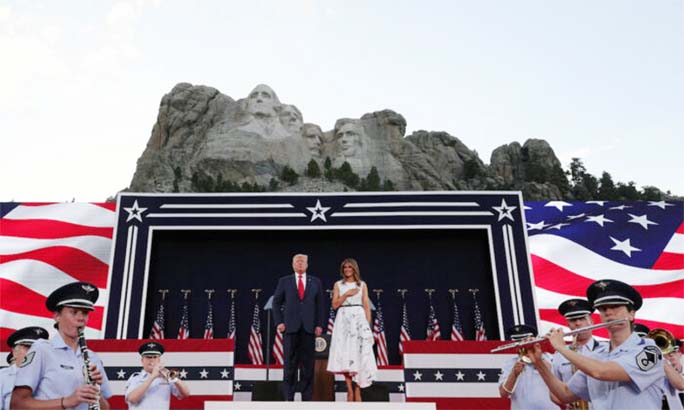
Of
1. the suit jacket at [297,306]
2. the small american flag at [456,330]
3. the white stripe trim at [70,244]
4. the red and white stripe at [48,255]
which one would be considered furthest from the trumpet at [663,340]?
the white stripe trim at [70,244]

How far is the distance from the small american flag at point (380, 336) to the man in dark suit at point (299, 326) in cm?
260

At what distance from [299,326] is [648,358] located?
5.19 meters

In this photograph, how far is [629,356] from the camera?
330 centimetres

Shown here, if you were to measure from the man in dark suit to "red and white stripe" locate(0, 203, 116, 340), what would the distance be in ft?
12.8

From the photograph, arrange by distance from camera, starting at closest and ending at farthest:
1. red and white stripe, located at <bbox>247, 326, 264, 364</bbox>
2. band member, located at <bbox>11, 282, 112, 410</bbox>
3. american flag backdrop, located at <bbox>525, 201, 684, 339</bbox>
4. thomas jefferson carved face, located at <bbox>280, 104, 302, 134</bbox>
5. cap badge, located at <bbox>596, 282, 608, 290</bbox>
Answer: band member, located at <bbox>11, 282, 112, 410</bbox>, cap badge, located at <bbox>596, 282, 608, 290</bbox>, red and white stripe, located at <bbox>247, 326, 264, 364</bbox>, american flag backdrop, located at <bbox>525, 201, 684, 339</bbox>, thomas jefferson carved face, located at <bbox>280, 104, 302, 134</bbox>

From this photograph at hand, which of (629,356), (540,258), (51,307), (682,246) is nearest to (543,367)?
(629,356)

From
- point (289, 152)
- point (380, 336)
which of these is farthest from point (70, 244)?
point (289, 152)

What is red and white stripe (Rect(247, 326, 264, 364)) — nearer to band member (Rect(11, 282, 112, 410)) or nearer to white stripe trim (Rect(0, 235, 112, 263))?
white stripe trim (Rect(0, 235, 112, 263))

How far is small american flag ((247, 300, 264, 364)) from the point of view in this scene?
405 inches

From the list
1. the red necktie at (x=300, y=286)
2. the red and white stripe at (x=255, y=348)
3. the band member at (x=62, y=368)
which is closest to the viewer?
the band member at (x=62, y=368)

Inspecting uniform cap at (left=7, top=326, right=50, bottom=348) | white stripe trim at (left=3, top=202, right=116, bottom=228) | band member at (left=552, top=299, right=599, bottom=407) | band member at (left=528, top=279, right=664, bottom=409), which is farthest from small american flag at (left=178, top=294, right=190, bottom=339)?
band member at (left=528, top=279, right=664, bottom=409)

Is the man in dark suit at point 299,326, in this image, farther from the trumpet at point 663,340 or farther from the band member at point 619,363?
the band member at point 619,363

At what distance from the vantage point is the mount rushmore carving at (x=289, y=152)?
58.4 meters

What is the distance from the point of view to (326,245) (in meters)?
11.0
